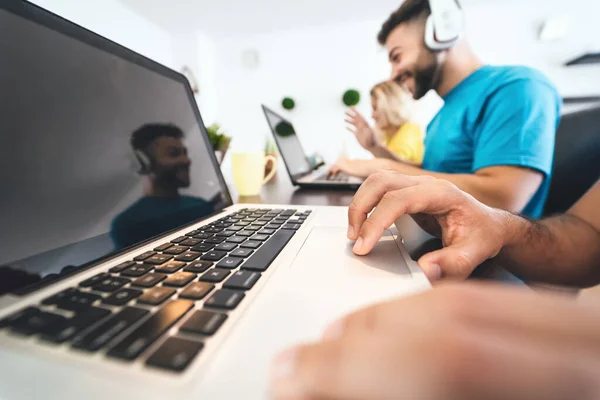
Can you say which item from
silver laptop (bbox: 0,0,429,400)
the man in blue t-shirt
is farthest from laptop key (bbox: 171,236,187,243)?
the man in blue t-shirt

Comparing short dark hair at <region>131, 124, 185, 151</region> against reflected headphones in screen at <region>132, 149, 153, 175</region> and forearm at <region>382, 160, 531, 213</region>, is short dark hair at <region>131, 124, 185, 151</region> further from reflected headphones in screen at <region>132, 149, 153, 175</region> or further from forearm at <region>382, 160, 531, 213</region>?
forearm at <region>382, 160, 531, 213</region>

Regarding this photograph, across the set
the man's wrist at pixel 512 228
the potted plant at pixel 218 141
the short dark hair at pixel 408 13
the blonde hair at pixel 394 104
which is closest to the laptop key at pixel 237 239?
the man's wrist at pixel 512 228

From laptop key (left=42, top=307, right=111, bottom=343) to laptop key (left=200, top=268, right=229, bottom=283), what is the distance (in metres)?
0.06

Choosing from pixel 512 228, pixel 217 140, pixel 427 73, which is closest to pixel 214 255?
pixel 512 228

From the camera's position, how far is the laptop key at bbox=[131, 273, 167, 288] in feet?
0.66

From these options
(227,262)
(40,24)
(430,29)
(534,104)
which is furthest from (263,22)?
(227,262)

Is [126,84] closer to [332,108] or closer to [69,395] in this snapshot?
[69,395]

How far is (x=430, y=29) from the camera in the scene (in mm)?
903

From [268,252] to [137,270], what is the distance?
118 millimetres

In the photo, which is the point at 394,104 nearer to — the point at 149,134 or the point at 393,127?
the point at 393,127

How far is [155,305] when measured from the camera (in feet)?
0.56

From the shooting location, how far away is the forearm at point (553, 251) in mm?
388

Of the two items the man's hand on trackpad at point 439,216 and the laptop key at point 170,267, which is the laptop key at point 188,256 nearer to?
the laptop key at point 170,267

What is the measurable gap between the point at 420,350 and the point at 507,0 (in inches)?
131
